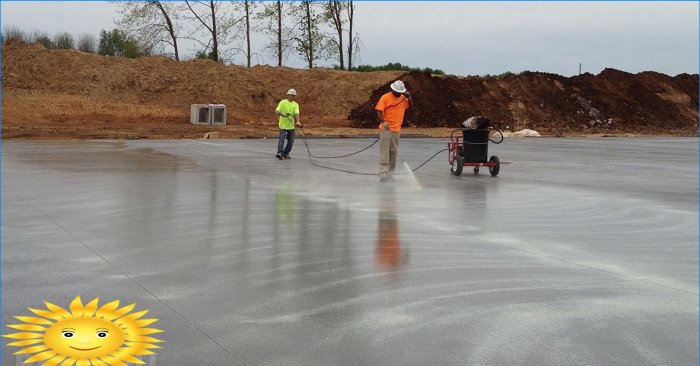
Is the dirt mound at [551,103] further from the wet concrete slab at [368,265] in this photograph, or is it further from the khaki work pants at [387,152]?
the wet concrete slab at [368,265]

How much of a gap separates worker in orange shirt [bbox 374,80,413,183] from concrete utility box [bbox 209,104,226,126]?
24560mm

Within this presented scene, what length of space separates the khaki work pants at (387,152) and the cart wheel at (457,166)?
133 cm

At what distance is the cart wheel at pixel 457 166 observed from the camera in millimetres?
15633

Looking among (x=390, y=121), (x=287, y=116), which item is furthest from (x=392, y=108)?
(x=287, y=116)

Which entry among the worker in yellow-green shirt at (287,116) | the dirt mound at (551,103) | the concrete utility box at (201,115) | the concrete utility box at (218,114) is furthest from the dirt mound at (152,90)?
the worker in yellow-green shirt at (287,116)

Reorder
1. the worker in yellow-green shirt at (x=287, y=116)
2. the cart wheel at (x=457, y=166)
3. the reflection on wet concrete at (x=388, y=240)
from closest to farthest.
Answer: the reflection on wet concrete at (x=388, y=240), the cart wheel at (x=457, y=166), the worker in yellow-green shirt at (x=287, y=116)

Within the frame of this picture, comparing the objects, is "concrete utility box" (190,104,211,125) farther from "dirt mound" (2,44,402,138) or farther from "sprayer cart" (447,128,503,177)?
"sprayer cart" (447,128,503,177)

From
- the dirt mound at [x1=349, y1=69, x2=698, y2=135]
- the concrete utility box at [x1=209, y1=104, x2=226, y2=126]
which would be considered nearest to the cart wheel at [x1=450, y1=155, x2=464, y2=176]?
the concrete utility box at [x1=209, y1=104, x2=226, y2=126]

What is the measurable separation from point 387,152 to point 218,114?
83.6ft

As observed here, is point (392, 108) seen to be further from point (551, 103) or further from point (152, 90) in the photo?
point (551, 103)

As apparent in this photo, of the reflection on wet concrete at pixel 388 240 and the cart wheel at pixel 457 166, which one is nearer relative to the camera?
the reflection on wet concrete at pixel 388 240

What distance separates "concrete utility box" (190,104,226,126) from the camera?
38812 mm

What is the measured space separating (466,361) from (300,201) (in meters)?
7.01

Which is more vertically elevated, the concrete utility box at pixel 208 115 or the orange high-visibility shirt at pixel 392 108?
the orange high-visibility shirt at pixel 392 108
